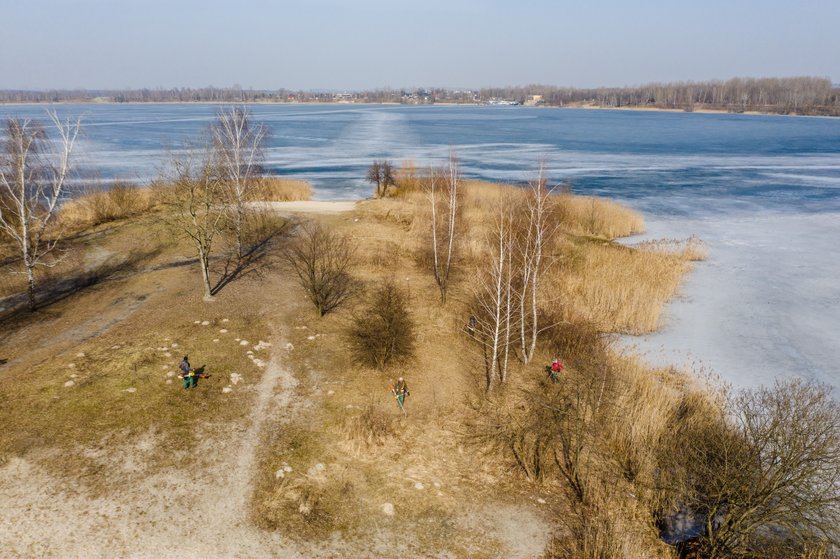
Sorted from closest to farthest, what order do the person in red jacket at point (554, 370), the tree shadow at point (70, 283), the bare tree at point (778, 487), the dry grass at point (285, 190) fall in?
Result: 1. the bare tree at point (778, 487)
2. the person in red jacket at point (554, 370)
3. the tree shadow at point (70, 283)
4. the dry grass at point (285, 190)

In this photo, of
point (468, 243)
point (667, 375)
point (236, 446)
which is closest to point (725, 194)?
point (468, 243)

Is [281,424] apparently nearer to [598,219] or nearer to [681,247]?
[681,247]

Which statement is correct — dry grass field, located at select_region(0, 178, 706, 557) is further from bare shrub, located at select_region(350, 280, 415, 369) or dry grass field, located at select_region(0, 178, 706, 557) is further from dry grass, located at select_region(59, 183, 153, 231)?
dry grass, located at select_region(59, 183, 153, 231)

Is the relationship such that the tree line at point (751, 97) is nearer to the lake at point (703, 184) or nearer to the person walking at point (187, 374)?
the lake at point (703, 184)

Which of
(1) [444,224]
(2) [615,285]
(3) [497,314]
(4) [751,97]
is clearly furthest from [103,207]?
(4) [751,97]

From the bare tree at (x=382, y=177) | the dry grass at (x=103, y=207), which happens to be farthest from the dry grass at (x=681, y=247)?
the dry grass at (x=103, y=207)

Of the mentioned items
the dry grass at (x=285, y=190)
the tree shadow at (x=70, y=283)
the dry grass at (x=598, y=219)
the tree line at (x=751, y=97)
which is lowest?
the tree shadow at (x=70, y=283)

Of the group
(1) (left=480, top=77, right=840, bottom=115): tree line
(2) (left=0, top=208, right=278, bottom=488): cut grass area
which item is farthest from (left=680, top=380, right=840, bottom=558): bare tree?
(1) (left=480, top=77, right=840, bottom=115): tree line

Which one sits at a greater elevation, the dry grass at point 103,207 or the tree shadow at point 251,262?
the dry grass at point 103,207
